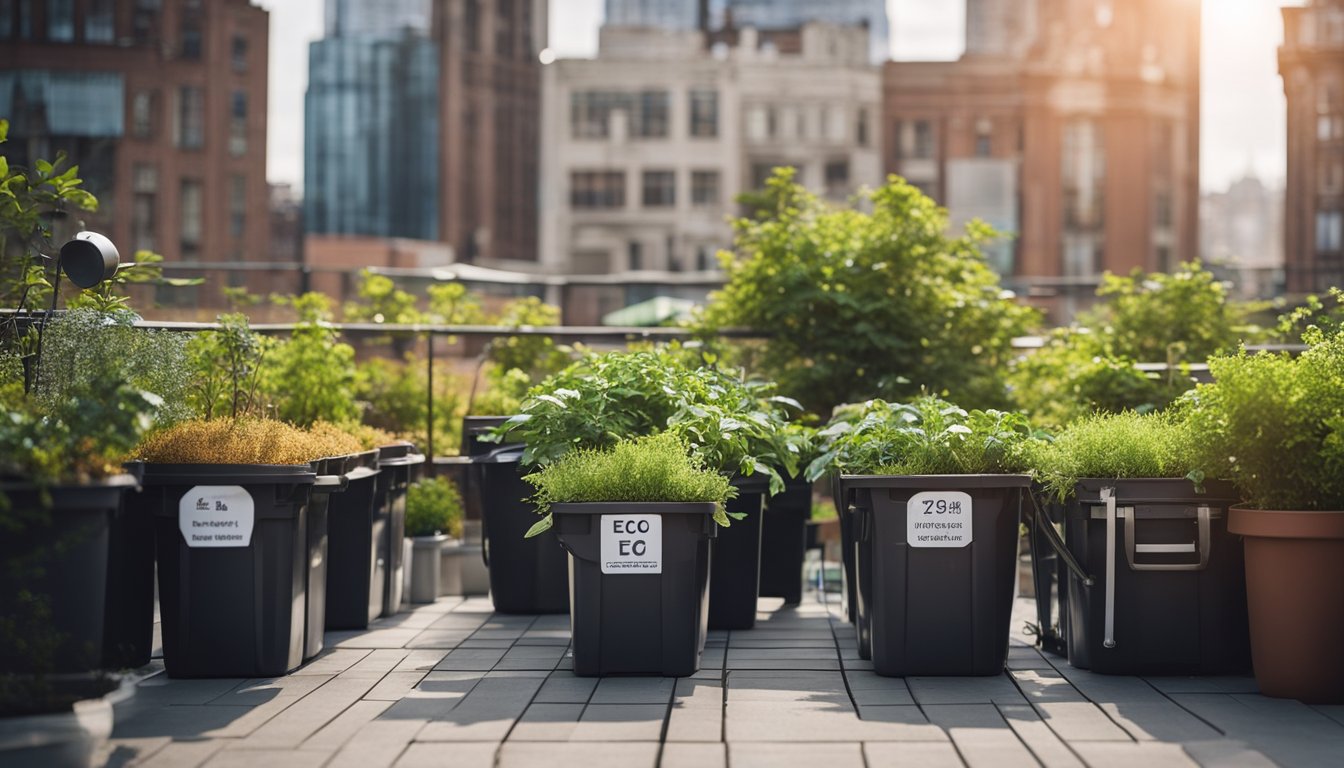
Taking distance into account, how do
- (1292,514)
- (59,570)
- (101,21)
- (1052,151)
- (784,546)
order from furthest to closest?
(1052,151) < (101,21) < (784,546) < (1292,514) < (59,570)

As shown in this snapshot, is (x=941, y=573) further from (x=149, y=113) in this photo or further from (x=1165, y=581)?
(x=149, y=113)

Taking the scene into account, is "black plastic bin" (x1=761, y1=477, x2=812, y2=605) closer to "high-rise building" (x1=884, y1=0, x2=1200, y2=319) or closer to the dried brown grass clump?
the dried brown grass clump

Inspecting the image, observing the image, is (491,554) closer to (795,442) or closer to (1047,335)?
(795,442)

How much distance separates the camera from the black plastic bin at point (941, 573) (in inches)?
269

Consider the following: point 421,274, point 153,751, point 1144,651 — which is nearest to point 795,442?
point 1144,651

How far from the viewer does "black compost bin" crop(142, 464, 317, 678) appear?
22.0 feet

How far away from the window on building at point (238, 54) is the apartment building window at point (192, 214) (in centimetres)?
566

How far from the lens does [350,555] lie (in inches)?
334

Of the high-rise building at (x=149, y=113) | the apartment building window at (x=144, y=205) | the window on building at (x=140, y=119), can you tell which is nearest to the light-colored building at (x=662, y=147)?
the high-rise building at (x=149, y=113)

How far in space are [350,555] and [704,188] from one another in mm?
59281

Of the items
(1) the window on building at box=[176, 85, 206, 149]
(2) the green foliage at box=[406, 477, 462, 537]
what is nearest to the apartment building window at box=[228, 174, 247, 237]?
(1) the window on building at box=[176, 85, 206, 149]

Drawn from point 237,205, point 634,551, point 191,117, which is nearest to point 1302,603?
point 634,551

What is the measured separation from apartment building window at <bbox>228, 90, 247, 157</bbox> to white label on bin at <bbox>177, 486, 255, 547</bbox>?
210 feet

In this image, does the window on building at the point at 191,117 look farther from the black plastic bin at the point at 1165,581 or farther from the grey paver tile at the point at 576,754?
the grey paver tile at the point at 576,754
